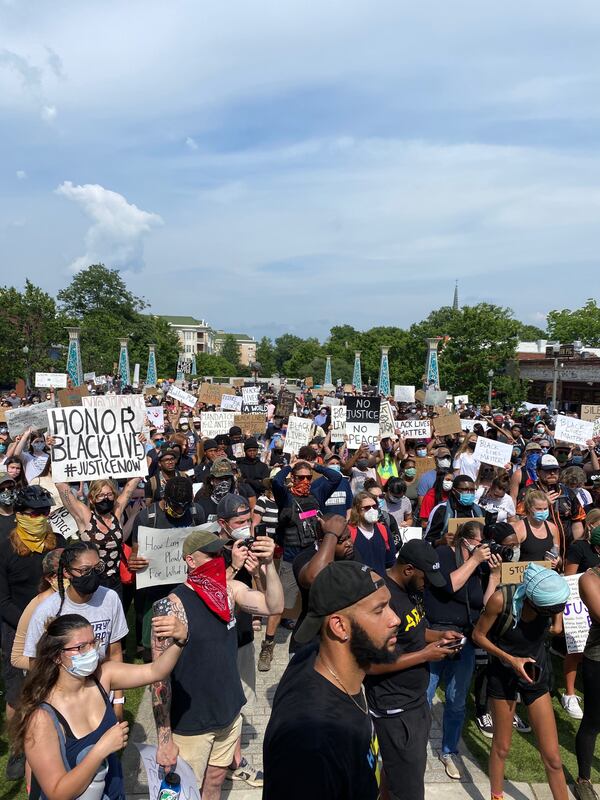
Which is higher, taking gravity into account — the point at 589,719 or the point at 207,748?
the point at 207,748

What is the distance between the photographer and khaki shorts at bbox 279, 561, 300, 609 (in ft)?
19.6

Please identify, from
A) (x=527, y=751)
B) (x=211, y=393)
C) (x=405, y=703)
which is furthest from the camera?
(x=211, y=393)

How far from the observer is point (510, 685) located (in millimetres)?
4148

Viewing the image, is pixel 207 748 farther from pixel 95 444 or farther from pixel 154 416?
pixel 154 416

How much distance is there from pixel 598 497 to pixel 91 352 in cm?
5100

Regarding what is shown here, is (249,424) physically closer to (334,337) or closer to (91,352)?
(91,352)

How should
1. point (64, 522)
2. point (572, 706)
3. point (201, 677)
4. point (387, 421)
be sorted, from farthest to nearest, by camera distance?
point (387, 421) → point (64, 522) → point (572, 706) → point (201, 677)

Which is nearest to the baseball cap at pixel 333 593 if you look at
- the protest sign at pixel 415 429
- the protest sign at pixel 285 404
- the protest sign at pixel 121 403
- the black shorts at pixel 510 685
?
the black shorts at pixel 510 685

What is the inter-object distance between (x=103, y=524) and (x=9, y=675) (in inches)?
52.0

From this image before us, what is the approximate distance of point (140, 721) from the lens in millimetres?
5430

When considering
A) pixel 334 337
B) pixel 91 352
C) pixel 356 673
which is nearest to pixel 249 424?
pixel 356 673

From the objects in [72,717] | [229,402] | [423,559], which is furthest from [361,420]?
[72,717]

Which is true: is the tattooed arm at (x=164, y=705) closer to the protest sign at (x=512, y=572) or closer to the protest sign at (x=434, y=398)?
the protest sign at (x=512, y=572)

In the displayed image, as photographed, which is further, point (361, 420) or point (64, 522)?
point (361, 420)
